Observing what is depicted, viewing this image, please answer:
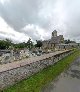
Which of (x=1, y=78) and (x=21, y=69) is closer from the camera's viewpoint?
(x=1, y=78)

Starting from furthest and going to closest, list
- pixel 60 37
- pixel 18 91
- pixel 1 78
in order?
pixel 60 37, pixel 18 91, pixel 1 78

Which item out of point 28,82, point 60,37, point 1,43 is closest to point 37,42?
point 60,37

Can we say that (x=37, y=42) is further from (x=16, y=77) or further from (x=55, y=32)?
(x=16, y=77)

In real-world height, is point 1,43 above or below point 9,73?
above

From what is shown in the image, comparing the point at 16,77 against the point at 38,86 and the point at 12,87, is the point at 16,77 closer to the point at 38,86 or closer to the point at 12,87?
the point at 12,87

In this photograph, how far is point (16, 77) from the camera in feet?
31.0

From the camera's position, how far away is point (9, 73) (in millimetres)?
8641

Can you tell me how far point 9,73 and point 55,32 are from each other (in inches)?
4171

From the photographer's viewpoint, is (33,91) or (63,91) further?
(63,91)

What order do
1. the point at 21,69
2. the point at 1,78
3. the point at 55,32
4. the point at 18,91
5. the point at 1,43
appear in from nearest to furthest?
the point at 1,78, the point at 18,91, the point at 21,69, the point at 1,43, the point at 55,32

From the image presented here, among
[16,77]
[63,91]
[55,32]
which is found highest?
[55,32]

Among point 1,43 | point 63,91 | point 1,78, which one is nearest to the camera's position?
point 1,78

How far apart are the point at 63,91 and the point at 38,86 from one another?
1.55 meters

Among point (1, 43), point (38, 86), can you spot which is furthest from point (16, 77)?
point (1, 43)
